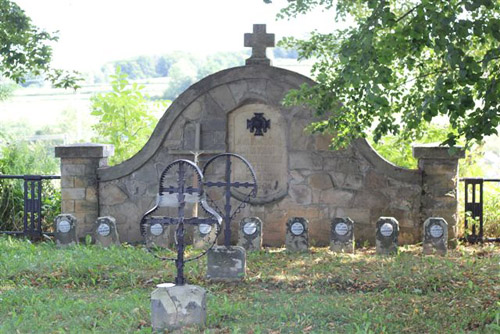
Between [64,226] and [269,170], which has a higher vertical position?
[269,170]

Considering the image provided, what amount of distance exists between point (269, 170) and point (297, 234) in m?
1.17

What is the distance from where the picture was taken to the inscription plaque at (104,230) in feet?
32.2

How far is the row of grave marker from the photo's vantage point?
30.8 feet

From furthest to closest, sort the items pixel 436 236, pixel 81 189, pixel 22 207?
pixel 22 207 < pixel 81 189 < pixel 436 236

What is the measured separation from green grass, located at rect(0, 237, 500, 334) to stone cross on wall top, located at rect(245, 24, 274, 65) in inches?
102

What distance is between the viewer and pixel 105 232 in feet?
32.2

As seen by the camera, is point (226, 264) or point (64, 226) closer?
point (226, 264)

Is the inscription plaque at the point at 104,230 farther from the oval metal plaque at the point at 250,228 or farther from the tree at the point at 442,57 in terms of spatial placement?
the tree at the point at 442,57

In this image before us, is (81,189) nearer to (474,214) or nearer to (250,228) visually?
(250,228)

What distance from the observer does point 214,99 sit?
1039cm

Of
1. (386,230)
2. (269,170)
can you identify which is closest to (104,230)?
(269,170)

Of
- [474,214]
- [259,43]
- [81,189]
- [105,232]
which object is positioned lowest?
[105,232]

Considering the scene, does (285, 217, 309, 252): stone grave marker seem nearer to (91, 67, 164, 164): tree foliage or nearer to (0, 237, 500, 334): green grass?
(0, 237, 500, 334): green grass

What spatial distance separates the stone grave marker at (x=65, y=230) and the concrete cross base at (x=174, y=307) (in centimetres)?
402
